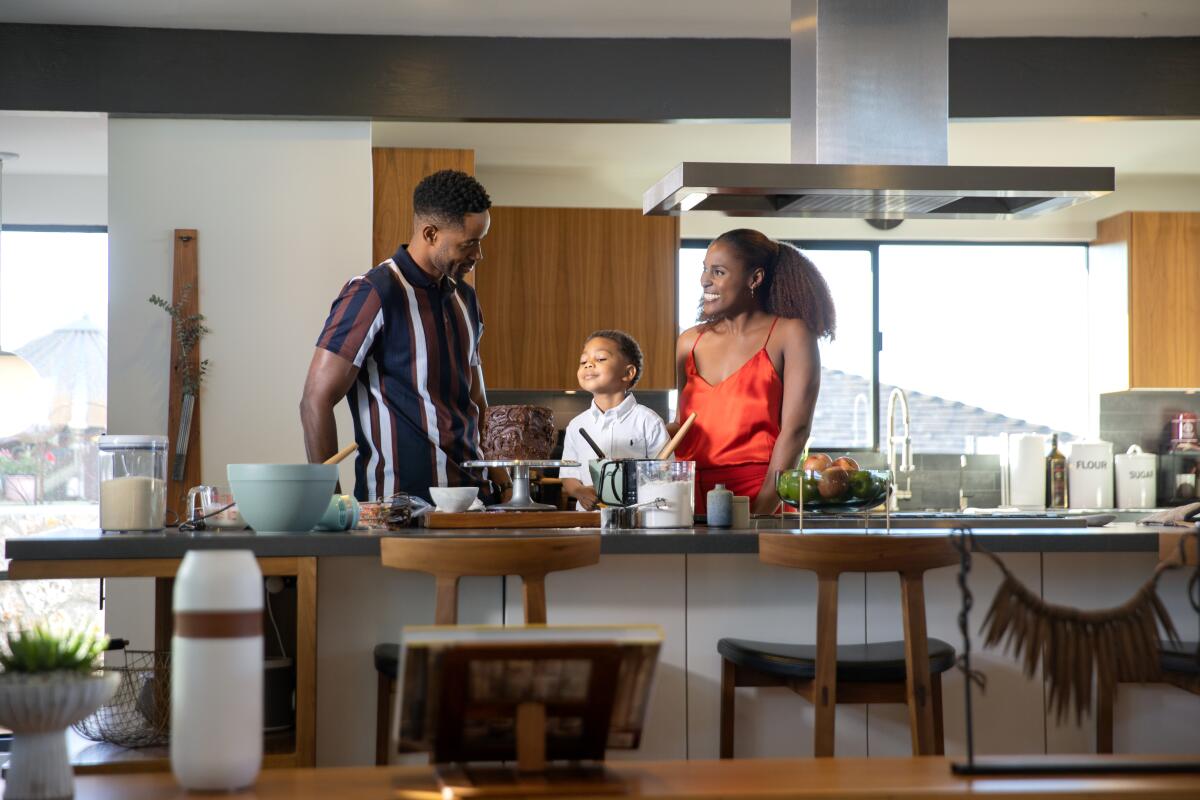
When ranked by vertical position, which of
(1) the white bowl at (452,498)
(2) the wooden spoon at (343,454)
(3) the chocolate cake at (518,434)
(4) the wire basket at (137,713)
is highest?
(3) the chocolate cake at (518,434)

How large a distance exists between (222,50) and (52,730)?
3756 millimetres

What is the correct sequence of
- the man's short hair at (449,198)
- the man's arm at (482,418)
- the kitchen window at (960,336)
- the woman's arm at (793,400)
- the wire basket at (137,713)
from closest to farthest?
the wire basket at (137,713) → the man's short hair at (449,198) → the man's arm at (482,418) → the woman's arm at (793,400) → the kitchen window at (960,336)

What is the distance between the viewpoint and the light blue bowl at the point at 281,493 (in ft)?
8.24

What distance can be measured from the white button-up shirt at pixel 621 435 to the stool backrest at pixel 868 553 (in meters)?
1.63

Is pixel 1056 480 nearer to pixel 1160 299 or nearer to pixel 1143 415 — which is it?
pixel 1143 415

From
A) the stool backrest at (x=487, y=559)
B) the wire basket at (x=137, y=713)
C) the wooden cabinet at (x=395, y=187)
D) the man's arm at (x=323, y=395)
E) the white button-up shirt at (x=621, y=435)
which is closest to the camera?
the stool backrest at (x=487, y=559)

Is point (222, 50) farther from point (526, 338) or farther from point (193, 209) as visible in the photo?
point (526, 338)

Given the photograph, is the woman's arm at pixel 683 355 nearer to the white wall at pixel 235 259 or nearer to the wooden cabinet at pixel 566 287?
the white wall at pixel 235 259

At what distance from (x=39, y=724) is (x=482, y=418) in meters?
2.40

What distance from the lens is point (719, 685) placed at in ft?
8.36

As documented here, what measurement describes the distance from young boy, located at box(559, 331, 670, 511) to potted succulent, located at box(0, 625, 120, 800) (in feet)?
8.39

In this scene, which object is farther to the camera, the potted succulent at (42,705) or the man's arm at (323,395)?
the man's arm at (323,395)

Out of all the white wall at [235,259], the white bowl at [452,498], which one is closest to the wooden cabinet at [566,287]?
the white wall at [235,259]

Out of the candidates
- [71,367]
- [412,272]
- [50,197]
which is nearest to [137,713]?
[412,272]
